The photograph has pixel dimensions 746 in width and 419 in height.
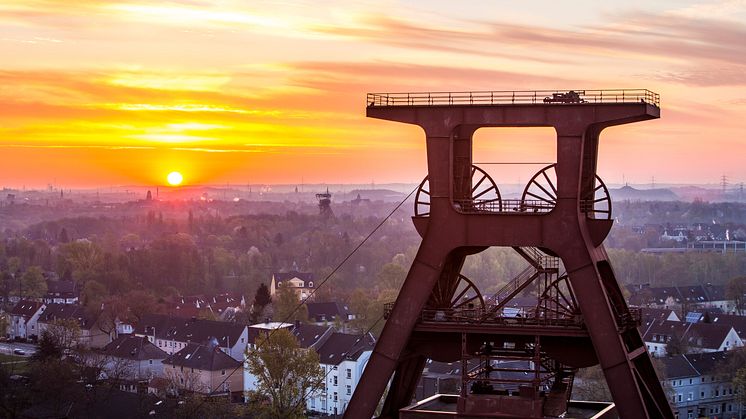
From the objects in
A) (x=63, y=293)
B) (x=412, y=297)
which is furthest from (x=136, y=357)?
(x=412, y=297)

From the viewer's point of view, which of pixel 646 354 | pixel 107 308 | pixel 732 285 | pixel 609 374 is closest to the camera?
pixel 609 374

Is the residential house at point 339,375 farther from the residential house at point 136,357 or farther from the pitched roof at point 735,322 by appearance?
the pitched roof at point 735,322

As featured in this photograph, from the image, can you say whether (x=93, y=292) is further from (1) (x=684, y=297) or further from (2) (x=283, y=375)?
(2) (x=283, y=375)

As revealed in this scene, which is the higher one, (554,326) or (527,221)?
(527,221)

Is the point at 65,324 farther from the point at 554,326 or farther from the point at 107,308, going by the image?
the point at 554,326

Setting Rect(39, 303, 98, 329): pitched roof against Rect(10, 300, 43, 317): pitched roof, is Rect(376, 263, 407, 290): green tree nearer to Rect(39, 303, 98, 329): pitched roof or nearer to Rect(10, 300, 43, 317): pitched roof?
Rect(39, 303, 98, 329): pitched roof

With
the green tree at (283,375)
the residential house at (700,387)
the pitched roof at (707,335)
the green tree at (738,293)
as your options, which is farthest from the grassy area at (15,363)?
the green tree at (738,293)

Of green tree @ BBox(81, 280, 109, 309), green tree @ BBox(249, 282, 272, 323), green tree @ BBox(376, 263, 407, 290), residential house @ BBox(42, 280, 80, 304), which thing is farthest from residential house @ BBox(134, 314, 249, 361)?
residential house @ BBox(42, 280, 80, 304)

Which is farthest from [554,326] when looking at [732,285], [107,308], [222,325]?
[732,285]
